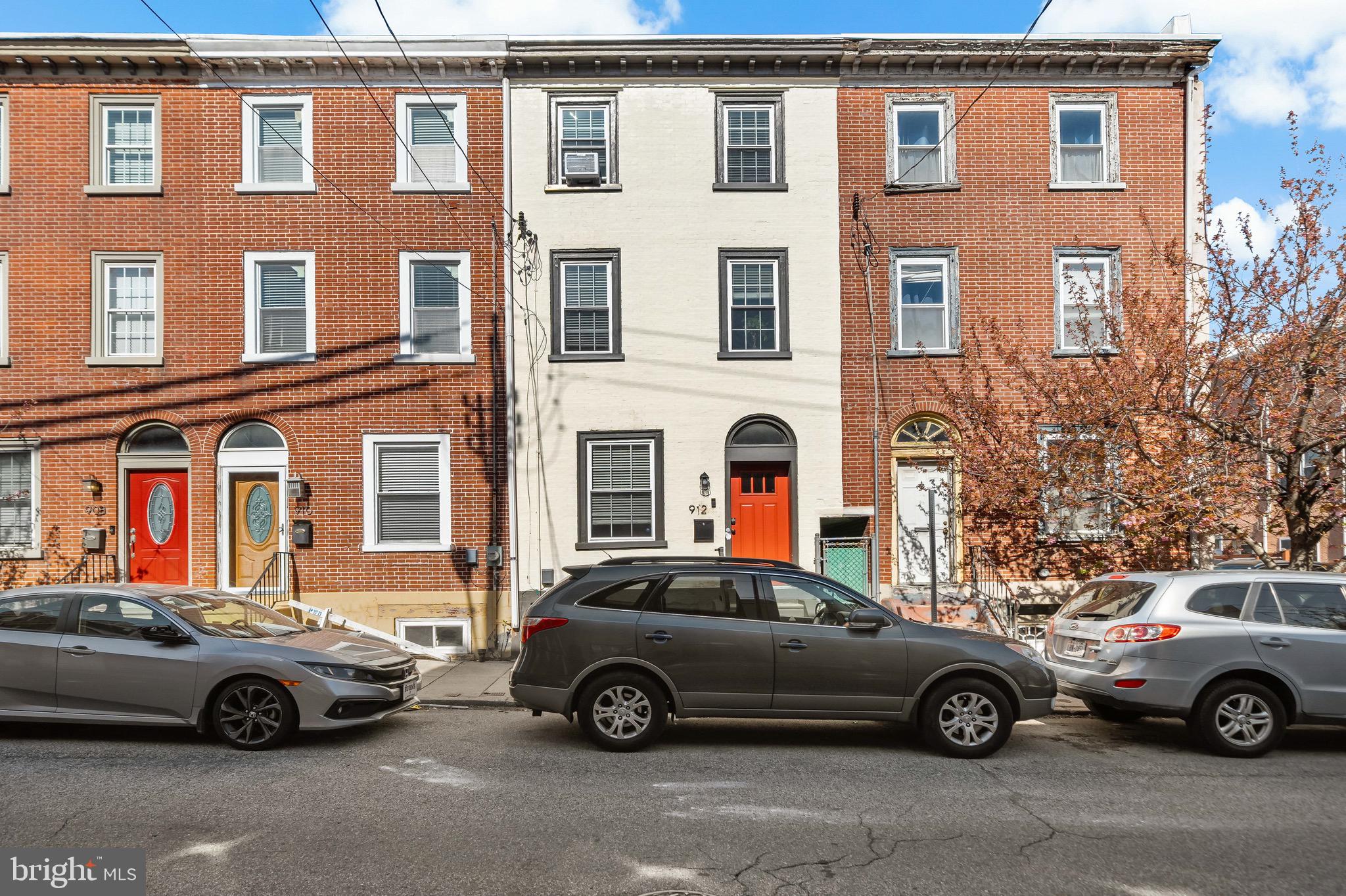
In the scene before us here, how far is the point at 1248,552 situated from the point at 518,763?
10746 millimetres

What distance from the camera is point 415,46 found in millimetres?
13820

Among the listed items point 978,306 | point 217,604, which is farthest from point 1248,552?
point 217,604

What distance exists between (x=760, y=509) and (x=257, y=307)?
8421mm

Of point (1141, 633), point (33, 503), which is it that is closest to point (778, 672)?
point (1141, 633)

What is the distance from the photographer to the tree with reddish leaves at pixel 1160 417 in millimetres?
10641

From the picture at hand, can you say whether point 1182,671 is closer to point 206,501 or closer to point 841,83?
point 841,83

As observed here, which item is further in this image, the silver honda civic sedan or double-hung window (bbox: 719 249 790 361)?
double-hung window (bbox: 719 249 790 361)

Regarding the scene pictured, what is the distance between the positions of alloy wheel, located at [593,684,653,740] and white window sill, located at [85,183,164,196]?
1134 centimetres

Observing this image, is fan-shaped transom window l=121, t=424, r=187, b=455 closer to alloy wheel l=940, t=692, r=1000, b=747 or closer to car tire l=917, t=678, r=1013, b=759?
car tire l=917, t=678, r=1013, b=759

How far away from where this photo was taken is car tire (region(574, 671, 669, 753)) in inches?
300

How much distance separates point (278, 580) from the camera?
13453mm

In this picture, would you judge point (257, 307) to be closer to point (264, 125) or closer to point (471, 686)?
point (264, 125)

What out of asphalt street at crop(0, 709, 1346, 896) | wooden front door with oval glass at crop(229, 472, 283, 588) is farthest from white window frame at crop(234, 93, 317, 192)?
asphalt street at crop(0, 709, 1346, 896)

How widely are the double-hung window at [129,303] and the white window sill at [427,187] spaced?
380 cm
